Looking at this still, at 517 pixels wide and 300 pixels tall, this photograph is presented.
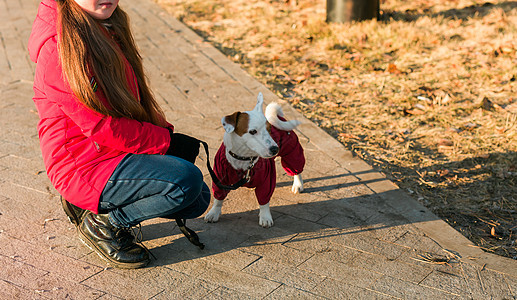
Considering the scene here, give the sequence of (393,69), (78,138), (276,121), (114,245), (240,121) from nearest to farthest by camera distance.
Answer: (78,138), (114,245), (240,121), (276,121), (393,69)

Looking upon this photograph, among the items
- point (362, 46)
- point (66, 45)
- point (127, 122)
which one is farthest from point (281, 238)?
point (362, 46)

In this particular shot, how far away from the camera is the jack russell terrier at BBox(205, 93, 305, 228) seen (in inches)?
127

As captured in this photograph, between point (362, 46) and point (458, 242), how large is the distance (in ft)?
13.3

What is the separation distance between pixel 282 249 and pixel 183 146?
0.93m

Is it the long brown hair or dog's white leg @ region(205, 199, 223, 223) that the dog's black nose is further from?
the long brown hair

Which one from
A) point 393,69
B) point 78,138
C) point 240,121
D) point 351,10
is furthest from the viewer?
point 351,10

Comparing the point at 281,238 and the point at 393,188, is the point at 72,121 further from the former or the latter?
the point at 393,188

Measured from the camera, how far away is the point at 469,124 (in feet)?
16.7

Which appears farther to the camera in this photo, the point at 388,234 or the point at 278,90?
the point at 278,90

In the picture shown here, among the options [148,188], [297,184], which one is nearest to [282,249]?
[297,184]

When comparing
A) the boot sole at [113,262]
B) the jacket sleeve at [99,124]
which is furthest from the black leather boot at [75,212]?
the jacket sleeve at [99,124]

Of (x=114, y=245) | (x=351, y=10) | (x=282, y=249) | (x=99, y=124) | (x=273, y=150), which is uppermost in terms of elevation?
(x=351, y=10)

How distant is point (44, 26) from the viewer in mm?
2775

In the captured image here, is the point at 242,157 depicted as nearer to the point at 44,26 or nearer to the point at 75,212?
the point at 75,212
